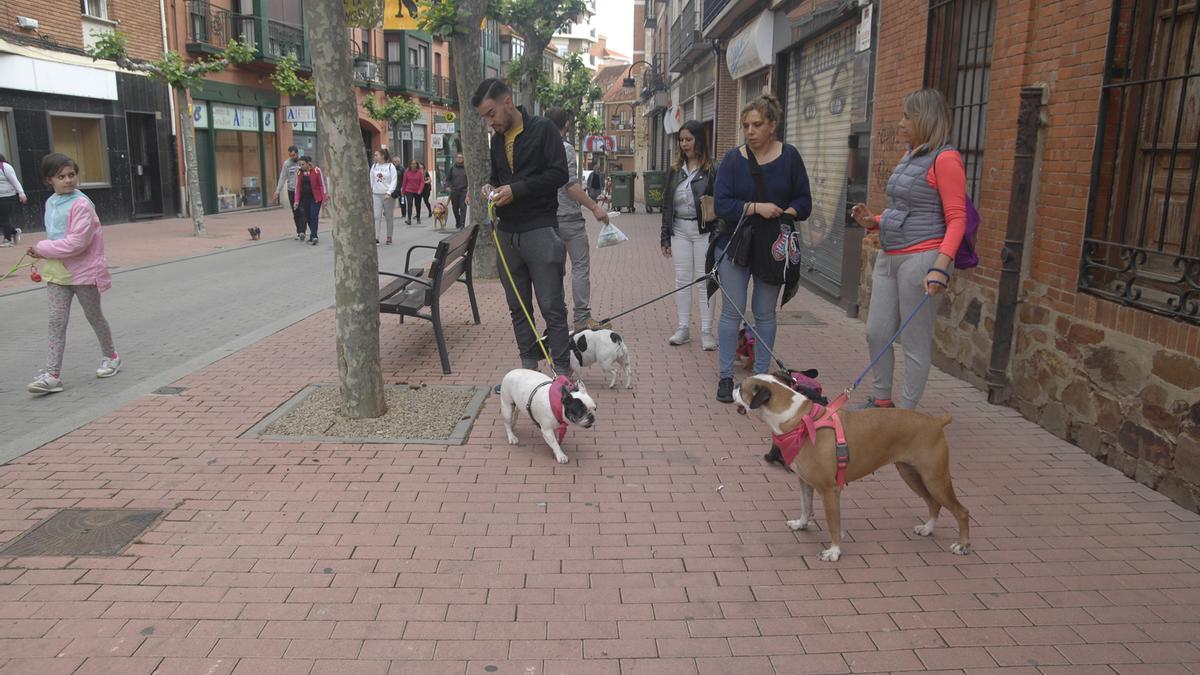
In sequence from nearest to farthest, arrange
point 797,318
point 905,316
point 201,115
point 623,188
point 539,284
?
point 905,316 → point 539,284 → point 797,318 → point 201,115 → point 623,188

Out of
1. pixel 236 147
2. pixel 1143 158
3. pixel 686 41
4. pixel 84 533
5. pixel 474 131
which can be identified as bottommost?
pixel 84 533

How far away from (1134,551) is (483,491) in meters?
3.03

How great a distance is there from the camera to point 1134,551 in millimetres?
3783

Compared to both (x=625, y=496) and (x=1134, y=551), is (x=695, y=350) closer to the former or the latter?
(x=625, y=496)

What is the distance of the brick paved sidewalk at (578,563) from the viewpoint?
119 inches

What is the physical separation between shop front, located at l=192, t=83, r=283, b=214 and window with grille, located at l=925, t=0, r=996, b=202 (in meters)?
23.4

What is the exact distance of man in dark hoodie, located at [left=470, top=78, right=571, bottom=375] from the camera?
5.45 metres

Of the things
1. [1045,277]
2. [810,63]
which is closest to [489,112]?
[1045,277]

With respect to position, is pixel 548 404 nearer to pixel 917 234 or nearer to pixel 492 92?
pixel 492 92

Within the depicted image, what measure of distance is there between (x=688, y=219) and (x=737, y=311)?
5.90 feet

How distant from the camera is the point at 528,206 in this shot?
5.61 meters

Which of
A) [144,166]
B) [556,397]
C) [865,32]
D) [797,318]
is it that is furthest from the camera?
[144,166]

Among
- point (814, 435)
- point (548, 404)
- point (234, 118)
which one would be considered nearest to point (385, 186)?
point (548, 404)

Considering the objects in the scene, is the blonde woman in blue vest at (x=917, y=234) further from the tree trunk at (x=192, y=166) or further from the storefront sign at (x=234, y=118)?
the storefront sign at (x=234, y=118)
